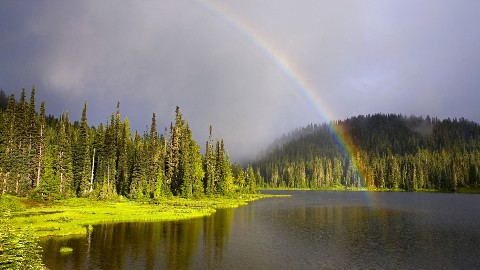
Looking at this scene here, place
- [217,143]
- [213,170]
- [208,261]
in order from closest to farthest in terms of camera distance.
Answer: [208,261] < [213,170] < [217,143]

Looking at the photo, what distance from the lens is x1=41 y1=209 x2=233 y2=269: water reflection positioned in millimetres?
39375

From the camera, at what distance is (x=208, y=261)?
41875 mm

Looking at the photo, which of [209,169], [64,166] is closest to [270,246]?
[64,166]

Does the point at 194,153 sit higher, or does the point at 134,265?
the point at 194,153

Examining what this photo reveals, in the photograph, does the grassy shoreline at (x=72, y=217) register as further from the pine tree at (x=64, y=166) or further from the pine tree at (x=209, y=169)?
the pine tree at (x=209, y=169)

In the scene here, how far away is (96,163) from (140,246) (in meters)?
98.3

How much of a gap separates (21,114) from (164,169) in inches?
2075

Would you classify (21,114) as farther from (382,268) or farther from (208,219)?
(382,268)

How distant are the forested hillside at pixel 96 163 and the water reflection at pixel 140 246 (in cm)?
4637

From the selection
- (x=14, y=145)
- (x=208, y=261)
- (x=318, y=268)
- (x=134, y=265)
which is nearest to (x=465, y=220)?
(x=318, y=268)

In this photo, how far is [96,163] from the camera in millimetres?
137000

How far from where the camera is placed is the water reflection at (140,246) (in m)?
39.4

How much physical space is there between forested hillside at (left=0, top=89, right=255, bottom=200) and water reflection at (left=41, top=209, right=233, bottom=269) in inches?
1826

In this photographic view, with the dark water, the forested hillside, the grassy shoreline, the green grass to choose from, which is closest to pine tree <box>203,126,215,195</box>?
the forested hillside
